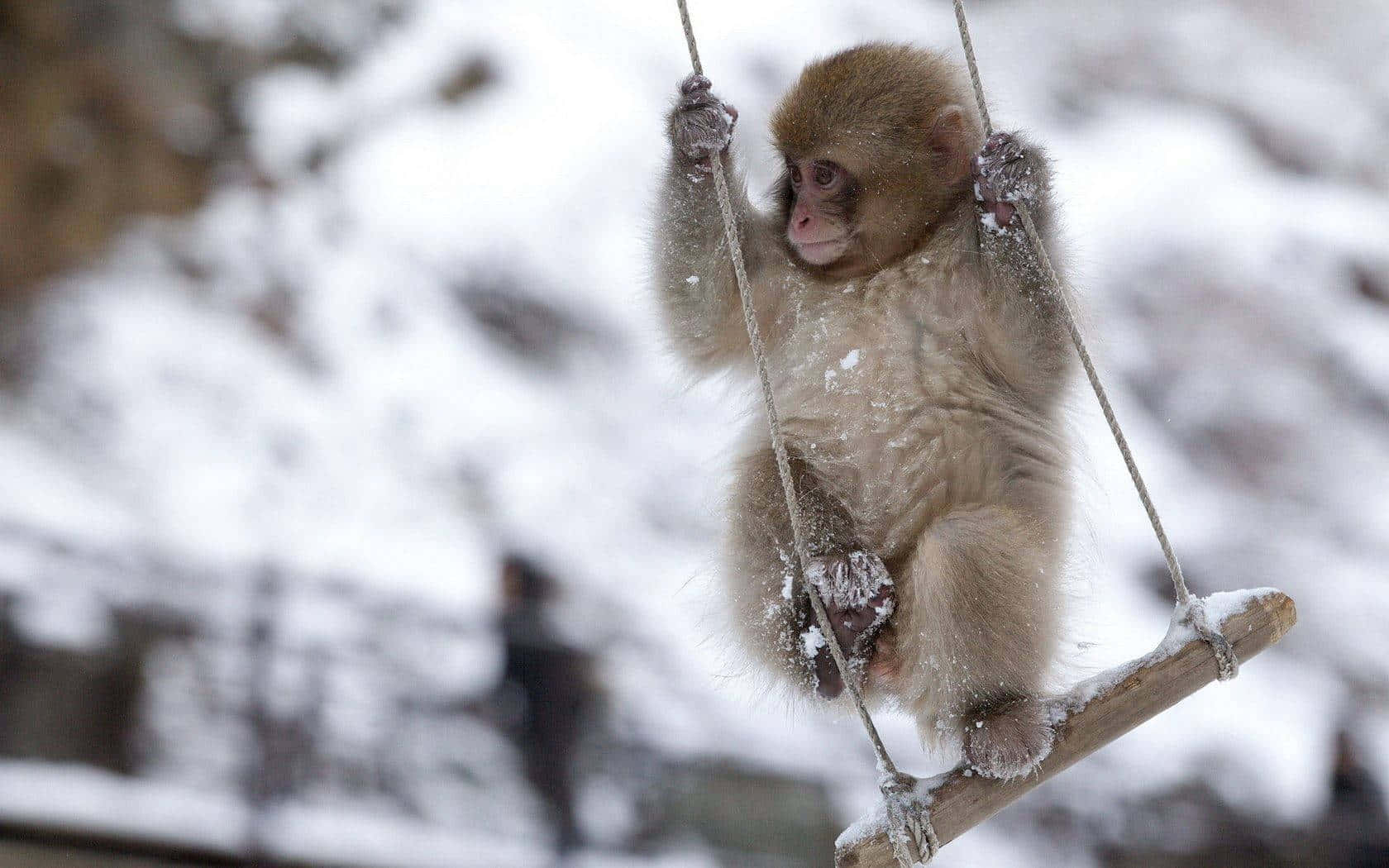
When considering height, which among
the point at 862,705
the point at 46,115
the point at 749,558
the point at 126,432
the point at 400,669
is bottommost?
the point at 862,705

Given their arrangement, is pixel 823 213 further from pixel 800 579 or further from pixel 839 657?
pixel 839 657

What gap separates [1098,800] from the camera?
685 centimetres

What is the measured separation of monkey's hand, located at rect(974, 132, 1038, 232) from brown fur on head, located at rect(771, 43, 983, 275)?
0.95ft

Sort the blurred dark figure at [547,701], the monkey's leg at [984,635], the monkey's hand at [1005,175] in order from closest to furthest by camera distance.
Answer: the monkey's leg at [984,635], the monkey's hand at [1005,175], the blurred dark figure at [547,701]

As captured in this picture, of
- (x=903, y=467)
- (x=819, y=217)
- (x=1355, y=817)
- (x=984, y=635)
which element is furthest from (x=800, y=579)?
(x=1355, y=817)

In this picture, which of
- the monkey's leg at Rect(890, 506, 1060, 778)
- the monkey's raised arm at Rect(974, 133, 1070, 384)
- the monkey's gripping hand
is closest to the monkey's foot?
the monkey's leg at Rect(890, 506, 1060, 778)

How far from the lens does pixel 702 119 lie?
2.23m

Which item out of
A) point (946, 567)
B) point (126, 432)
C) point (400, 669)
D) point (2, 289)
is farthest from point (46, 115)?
point (946, 567)

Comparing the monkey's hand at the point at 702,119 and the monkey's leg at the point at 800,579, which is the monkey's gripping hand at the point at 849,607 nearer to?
the monkey's leg at the point at 800,579

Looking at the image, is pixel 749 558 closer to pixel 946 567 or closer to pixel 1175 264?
pixel 946 567

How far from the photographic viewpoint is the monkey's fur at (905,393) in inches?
76.3

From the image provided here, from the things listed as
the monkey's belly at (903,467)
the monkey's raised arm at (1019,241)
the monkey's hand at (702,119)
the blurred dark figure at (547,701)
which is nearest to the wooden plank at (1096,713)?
the monkey's belly at (903,467)

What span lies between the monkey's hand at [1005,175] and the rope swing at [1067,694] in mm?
34

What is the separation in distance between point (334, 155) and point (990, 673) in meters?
7.97
